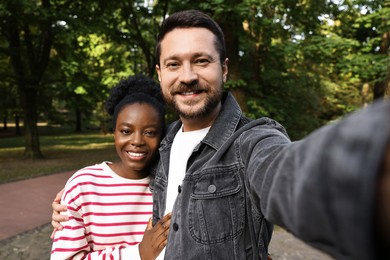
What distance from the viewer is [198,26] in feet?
6.16

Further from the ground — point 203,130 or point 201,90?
point 201,90

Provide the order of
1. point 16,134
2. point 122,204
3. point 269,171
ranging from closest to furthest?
point 269,171
point 122,204
point 16,134

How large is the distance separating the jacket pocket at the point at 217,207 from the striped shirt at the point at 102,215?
51 centimetres

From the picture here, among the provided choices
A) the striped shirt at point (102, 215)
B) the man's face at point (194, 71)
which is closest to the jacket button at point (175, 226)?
the striped shirt at point (102, 215)

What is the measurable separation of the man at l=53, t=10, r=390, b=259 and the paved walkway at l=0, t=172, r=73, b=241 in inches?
195

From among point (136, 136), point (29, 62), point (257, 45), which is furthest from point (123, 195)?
point (29, 62)

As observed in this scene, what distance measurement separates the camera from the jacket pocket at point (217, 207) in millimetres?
1432

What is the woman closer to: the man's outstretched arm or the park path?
the man's outstretched arm

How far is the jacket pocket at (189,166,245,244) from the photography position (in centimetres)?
143

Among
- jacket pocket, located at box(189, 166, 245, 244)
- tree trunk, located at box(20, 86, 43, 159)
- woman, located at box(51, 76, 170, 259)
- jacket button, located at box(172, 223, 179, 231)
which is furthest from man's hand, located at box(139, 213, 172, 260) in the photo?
tree trunk, located at box(20, 86, 43, 159)

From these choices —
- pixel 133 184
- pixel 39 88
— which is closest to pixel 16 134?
pixel 39 88

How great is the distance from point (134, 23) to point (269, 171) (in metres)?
13.5

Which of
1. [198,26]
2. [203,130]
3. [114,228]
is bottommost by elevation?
[114,228]

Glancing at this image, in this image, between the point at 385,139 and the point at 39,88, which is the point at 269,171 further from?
the point at 39,88
